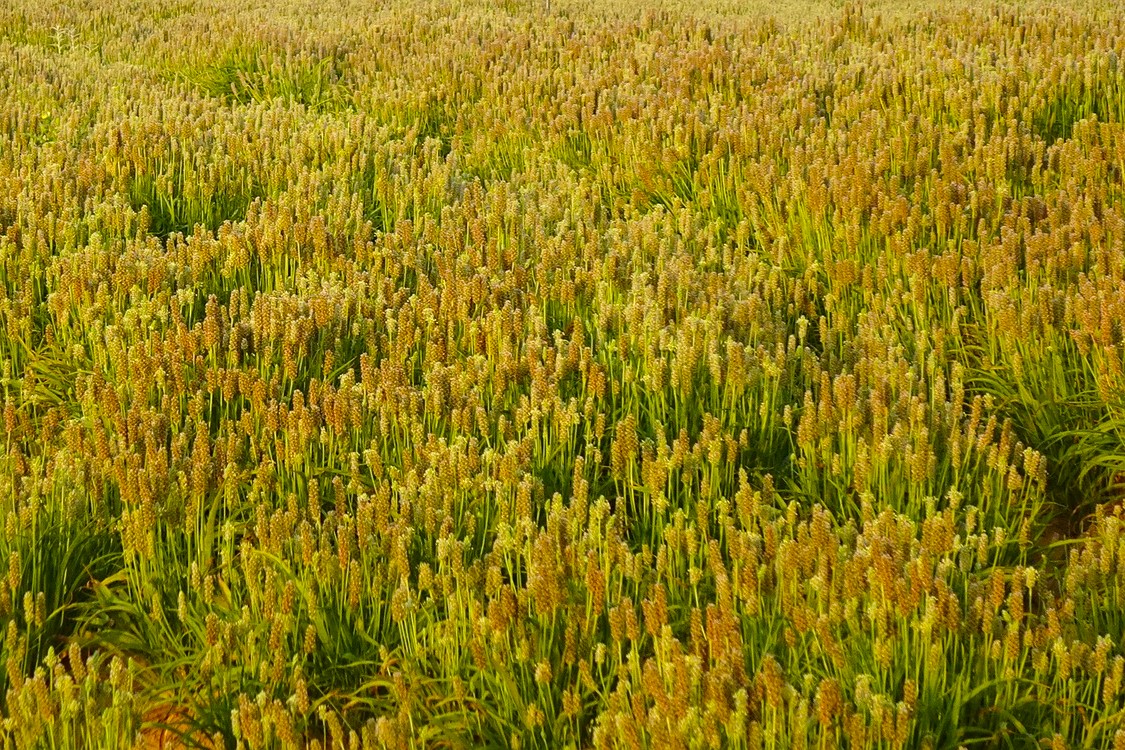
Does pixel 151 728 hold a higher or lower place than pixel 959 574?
lower

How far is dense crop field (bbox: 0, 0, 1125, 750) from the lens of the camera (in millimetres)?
2488

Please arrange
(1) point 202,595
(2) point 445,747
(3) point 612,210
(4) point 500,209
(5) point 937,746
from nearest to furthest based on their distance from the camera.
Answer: (5) point 937,746 → (2) point 445,747 → (1) point 202,595 → (4) point 500,209 → (3) point 612,210

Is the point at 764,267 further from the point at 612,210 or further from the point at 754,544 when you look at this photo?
the point at 754,544

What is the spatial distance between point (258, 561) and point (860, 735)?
5.03 ft

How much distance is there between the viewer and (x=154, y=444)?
3.34m

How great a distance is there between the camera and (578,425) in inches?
144

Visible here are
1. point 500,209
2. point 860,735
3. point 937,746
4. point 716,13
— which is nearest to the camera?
point 860,735

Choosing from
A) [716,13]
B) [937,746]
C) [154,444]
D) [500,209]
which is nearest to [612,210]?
[500,209]

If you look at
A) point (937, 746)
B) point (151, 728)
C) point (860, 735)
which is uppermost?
point (860, 735)

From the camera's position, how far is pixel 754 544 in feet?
9.09

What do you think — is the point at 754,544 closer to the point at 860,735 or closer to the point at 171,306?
the point at 860,735

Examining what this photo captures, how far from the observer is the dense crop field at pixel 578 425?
2.49 m

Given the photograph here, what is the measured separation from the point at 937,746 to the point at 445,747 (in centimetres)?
102

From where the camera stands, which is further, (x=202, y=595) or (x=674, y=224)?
(x=674, y=224)
